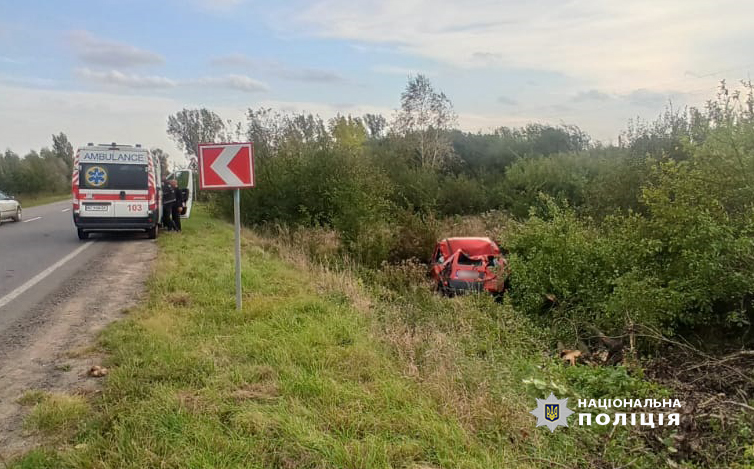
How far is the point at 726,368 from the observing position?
4.99 meters

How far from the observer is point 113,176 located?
14.1 metres

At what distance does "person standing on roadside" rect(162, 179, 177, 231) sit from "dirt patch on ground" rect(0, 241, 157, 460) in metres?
6.38

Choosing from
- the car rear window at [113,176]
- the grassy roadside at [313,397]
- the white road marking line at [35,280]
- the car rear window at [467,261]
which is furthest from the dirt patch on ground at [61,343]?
the car rear window at [467,261]

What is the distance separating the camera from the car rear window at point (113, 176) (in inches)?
548

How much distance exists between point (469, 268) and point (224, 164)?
535 centimetres

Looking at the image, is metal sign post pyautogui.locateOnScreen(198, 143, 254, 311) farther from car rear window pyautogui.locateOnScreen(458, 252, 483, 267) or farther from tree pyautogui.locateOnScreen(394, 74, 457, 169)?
tree pyautogui.locateOnScreen(394, 74, 457, 169)

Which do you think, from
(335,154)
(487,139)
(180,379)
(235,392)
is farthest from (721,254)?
(487,139)

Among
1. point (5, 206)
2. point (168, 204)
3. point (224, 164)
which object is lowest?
point (5, 206)

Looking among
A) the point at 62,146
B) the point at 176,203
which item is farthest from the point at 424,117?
the point at 62,146

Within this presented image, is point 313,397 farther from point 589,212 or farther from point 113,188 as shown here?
point 113,188
